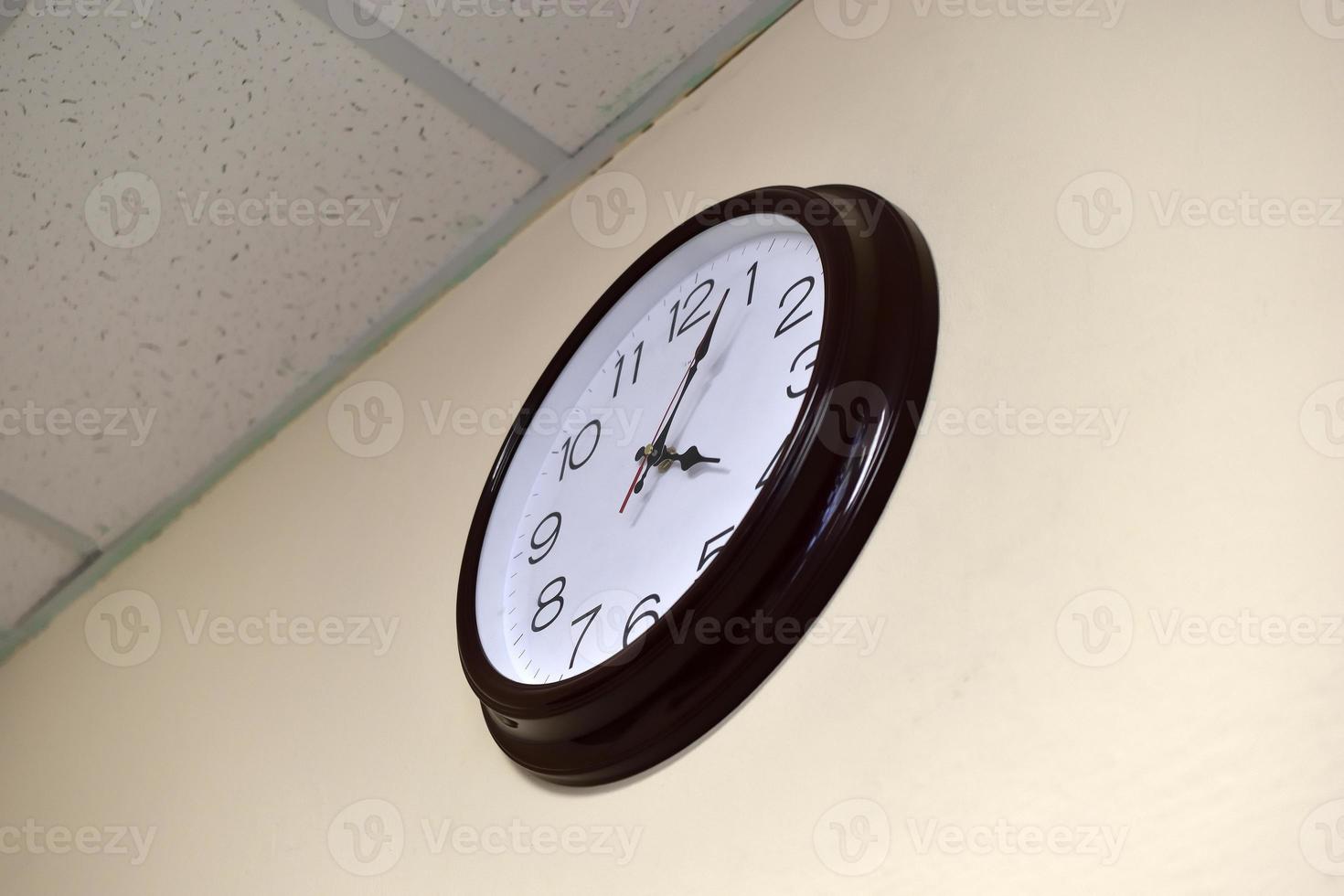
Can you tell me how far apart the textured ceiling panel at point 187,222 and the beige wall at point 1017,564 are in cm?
39

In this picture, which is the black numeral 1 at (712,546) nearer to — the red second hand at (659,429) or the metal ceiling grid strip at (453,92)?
the red second hand at (659,429)

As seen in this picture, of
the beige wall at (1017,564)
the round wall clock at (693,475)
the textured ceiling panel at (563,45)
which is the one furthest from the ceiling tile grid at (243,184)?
the round wall clock at (693,475)

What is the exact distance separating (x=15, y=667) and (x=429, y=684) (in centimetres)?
123

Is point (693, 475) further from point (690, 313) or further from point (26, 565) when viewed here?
point (26, 565)

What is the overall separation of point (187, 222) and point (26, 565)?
0.78 m

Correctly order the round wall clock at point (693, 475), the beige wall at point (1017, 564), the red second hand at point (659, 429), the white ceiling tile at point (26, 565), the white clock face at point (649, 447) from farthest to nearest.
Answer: the white ceiling tile at point (26, 565) < the red second hand at point (659, 429) < the white clock face at point (649, 447) < the round wall clock at point (693, 475) < the beige wall at point (1017, 564)

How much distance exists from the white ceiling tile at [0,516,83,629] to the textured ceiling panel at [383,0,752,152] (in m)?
1.12

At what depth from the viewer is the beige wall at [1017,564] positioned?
2.16 ft

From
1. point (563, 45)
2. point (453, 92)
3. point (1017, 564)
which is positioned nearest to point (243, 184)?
point (453, 92)

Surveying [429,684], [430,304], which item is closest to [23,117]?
[430,304]

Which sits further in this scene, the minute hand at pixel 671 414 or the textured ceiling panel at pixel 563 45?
the textured ceiling panel at pixel 563 45

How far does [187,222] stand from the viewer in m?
1.63

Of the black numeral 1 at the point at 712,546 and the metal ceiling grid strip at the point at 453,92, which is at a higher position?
the metal ceiling grid strip at the point at 453,92

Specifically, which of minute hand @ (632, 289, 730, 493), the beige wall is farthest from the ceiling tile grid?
minute hand @ (632, 289, 730, 493)
